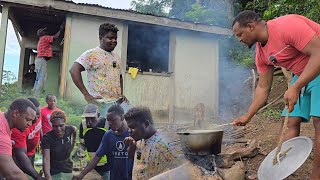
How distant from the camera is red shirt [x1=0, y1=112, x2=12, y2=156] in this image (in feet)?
9.33

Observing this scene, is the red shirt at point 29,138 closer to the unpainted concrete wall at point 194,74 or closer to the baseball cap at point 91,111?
the baseball cap at point 91,111

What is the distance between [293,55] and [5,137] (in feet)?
8.72

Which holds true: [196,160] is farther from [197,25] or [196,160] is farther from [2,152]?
[197,25]

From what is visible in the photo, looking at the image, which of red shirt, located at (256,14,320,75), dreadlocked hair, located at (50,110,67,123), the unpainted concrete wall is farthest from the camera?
the unpainted concrete wall

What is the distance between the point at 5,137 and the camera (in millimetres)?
2898

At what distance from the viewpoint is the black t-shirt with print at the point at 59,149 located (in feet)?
11.3

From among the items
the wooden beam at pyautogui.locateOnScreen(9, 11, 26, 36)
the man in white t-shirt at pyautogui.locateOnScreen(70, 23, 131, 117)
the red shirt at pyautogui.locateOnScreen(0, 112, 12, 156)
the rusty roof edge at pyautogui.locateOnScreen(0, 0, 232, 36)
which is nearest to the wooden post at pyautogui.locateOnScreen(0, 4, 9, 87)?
the rusty roof edge at pyautogui.locateOnScreen(0, 0, 232, 36)

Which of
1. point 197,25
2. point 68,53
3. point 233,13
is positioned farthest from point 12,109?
point 233,13

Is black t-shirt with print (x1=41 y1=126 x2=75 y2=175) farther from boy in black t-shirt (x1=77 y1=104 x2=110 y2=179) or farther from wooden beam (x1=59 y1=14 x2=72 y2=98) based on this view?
wooden beam (x1=59 y1=14 x2=72 y2=98)

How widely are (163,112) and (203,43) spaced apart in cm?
222

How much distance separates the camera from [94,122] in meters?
3.65

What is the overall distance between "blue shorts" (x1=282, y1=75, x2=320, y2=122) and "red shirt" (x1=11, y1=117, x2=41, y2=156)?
2.48m

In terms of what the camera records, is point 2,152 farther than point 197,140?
No

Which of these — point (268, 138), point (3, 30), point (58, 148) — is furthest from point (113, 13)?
point (58, 148)
